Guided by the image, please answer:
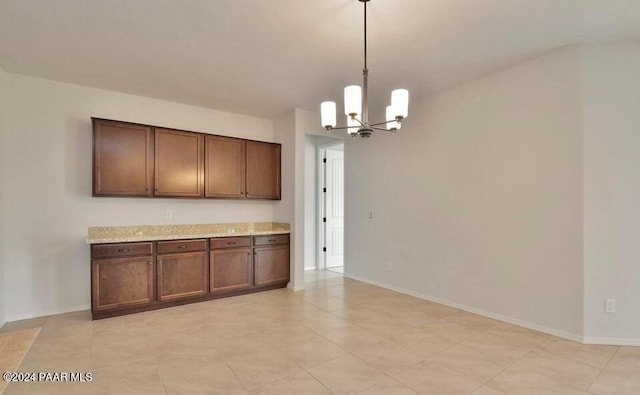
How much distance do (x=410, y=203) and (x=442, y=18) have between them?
2489 mm

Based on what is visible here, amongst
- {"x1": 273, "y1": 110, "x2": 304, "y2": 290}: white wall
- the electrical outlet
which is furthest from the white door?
the electrical outlet

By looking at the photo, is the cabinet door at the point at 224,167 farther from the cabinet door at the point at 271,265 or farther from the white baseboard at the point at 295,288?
the white baseboard at the point at 295,288

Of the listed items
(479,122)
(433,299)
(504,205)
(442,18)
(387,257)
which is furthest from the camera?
(387,257)

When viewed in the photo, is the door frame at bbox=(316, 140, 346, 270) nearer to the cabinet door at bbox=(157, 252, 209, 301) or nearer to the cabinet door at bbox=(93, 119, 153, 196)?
the cabinet door at bbox=(157, 252, 209, 301)

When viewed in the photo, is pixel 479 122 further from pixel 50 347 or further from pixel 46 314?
pixel 46 314

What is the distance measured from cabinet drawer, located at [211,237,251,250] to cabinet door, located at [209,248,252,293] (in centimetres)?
6

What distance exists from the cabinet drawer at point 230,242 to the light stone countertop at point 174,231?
0.06m

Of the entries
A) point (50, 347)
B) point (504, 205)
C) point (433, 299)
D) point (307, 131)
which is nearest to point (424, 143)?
point (504, 205)

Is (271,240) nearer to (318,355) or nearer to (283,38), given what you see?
(318,355)

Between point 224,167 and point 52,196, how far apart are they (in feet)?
6.44

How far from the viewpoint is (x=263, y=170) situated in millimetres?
4957

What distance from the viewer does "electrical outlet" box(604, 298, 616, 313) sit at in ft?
9.45

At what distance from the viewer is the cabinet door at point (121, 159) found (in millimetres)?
3664

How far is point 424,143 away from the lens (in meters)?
4.32
